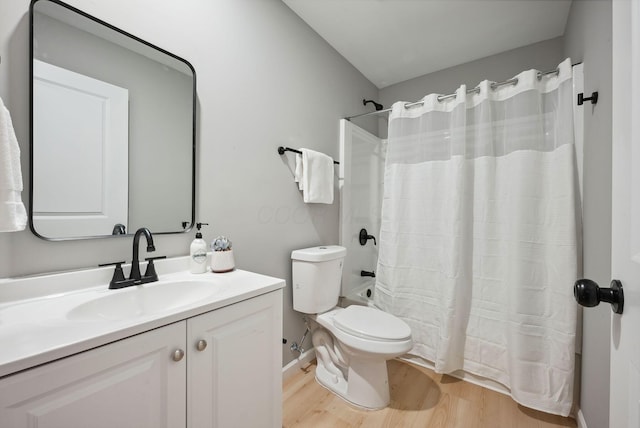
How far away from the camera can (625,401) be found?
472mm

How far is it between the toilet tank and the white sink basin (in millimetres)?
707

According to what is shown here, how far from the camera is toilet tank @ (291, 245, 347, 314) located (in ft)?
5.46

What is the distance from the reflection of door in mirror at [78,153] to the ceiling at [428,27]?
4.49 ft

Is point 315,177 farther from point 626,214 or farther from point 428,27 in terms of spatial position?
point 626,214

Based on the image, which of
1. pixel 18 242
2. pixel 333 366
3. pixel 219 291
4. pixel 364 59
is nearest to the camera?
pixel 18 242

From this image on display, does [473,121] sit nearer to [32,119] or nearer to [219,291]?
[219,291]

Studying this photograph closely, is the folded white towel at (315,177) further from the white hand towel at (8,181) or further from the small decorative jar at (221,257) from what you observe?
the white hand towel at (8,181)

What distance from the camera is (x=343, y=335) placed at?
147cm

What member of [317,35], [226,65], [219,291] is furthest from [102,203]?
Result: [317,35]

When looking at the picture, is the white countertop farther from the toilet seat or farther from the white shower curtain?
the white shower curtain

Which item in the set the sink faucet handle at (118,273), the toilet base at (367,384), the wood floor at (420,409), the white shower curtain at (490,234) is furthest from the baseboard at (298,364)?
the sink faucet handle at (118,273)

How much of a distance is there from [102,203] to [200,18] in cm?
98

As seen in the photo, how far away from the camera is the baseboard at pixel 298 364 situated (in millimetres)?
1710

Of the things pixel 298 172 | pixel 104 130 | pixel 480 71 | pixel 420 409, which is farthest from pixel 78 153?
pixel 480 71
